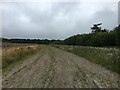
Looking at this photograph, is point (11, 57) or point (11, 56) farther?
point (11, 56)

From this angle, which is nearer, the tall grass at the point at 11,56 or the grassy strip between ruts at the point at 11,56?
the grassy strip between ruts at the point at 11,56

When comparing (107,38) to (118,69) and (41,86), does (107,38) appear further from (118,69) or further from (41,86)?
(41,86)

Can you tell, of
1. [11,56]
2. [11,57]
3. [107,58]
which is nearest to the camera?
[107,58]

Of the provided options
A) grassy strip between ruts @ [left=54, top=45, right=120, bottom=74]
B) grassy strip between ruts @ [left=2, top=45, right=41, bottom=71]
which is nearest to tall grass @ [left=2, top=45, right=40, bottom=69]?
grassy strip between ruts @ [left=2, top=45, right=41, bottom=71]

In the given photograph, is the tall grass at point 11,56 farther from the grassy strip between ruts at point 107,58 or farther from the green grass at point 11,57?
the grassy strip between ruts at point 107,58

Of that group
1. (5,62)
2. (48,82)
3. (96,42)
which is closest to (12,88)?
(48,82)

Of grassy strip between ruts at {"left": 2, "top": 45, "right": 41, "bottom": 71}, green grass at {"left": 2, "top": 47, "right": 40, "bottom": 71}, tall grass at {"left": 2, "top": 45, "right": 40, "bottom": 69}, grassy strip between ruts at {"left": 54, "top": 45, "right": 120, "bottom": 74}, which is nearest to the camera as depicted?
grassy strip between ruts at {"left": 54, "top": 45, "right": 120, "bottom": 74}

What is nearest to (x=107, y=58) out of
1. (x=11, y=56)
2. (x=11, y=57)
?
(x=11, y=57)

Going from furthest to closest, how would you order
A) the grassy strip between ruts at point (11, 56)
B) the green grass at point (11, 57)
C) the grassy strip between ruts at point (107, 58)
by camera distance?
the grassy strip between ruts at point (11, 56), the green grass at point (11, 57), the grassy strip between ruts at point (107, 58)

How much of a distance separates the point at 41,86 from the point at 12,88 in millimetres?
1079

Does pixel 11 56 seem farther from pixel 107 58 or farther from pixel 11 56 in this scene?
pixel 107 58

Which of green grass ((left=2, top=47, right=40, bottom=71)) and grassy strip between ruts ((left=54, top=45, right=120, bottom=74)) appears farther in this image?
green grass ((left=2, top=47, right=40, bottom=71))

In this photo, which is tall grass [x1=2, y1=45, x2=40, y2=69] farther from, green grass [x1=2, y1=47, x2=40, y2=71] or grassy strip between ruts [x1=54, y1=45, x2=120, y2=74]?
grassy strip between ruts [x1=54, y1=45, x2=120, y2=74]

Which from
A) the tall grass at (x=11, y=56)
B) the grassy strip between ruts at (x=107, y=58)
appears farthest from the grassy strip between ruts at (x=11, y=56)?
the grassy strip between ruts at (x=107, y=58)
